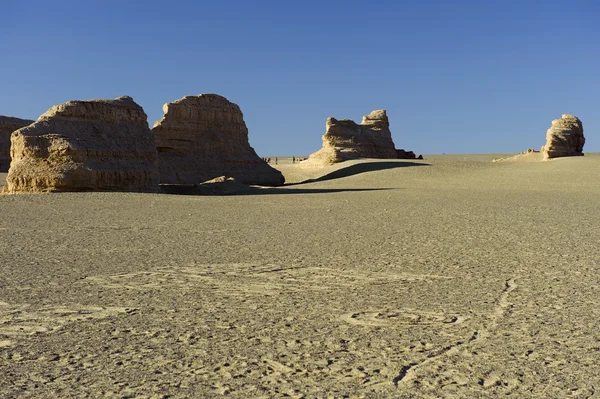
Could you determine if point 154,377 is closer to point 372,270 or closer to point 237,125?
point 372,270

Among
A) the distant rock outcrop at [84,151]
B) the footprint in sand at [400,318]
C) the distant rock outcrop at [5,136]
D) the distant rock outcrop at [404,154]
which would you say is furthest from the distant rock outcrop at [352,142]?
the footprint in sand at [400,318]

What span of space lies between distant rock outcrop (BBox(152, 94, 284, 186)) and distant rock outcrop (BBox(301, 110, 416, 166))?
923 centimetres

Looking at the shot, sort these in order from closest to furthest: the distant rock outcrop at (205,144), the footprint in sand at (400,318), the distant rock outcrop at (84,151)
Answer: the footprint in sand at (400,318) < the distant rock outcrop at (84,151) < the distant rock outcrop at (205,144)

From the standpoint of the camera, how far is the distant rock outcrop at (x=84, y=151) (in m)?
18.3

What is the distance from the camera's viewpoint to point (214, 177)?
1176 inches

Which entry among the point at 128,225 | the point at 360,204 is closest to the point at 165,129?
the point at 360,204

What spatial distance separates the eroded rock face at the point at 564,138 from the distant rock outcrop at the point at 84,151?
25.9 meters

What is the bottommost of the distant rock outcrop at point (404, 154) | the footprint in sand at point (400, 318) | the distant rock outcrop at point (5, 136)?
the footprint in sand at point (400, 318)

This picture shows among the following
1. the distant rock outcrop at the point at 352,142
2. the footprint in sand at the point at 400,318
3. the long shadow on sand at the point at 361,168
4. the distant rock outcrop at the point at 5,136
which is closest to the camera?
the footprint in sand at the point at 400,318

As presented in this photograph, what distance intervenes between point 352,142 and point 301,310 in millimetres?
37143

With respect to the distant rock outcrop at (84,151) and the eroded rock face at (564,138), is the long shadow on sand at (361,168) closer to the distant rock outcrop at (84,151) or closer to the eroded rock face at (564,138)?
the eroded rock face at (564,138)

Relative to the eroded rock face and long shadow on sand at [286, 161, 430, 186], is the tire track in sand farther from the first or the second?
the eroded rock face

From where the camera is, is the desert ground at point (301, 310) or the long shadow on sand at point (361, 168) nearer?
the desert ground at point (301, 310)

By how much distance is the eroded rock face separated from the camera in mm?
37125
